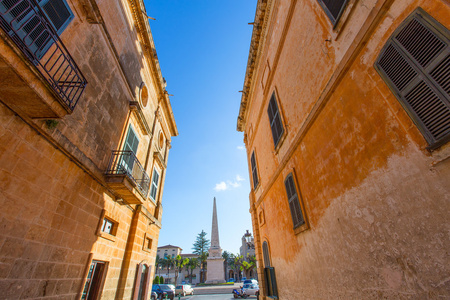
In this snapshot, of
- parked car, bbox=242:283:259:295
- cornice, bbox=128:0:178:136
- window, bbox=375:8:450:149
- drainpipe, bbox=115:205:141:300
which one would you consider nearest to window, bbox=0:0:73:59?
cornice, bbox=128:0:178:136

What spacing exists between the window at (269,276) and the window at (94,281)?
5586 mm

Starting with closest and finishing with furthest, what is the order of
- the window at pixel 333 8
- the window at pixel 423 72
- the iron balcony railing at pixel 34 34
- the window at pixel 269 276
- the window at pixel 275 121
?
the window at pixel 423 72, the iron balcony railing at pixel 34 34, the window at pixel 333 8, the window at pixel 275 121, the window at pixel 269 276

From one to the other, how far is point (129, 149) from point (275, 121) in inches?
219

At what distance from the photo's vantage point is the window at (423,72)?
2.21 m

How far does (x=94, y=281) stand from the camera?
587 centimetres

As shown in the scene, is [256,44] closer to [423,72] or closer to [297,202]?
[297,202]

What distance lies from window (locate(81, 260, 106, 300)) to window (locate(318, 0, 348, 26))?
8314 mm

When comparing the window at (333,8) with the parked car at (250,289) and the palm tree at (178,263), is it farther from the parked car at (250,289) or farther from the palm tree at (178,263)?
the palm tree at (178,263)

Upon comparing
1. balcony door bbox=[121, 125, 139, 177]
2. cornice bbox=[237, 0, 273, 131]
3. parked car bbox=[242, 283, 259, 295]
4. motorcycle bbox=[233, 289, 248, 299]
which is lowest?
motorcycle bbox=[233, 289, 248, 299]

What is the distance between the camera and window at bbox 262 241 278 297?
750cm

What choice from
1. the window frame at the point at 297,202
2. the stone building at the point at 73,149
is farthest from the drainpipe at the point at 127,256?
the window frame at the point at 297,202

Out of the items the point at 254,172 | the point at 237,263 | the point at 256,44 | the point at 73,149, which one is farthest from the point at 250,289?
the point at 237,263

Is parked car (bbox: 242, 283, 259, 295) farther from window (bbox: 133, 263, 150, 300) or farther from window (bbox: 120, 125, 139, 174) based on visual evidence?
window (bbox: 120, 125, 139, 174)

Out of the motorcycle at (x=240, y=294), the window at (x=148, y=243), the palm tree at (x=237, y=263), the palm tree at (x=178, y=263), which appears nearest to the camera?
the window at (x=148, y=243)
